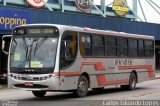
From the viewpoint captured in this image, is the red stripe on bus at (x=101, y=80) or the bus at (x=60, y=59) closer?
the bus at (x=60, y=59)

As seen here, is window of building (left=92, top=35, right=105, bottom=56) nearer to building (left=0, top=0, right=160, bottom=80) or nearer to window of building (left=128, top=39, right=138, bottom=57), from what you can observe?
window of building (left=128, top=39, right=138, bottom=57)

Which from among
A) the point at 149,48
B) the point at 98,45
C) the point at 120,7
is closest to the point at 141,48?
the point at 149,48

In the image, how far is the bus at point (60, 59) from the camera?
655 inches

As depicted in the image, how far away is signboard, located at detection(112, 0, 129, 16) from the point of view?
56.6 meters

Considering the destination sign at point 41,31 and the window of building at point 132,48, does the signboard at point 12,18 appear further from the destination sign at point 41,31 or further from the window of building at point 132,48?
the destination sign at point 41,31

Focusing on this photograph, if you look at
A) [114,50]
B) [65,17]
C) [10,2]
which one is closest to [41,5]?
[10,2]

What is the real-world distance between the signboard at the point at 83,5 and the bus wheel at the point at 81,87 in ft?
105

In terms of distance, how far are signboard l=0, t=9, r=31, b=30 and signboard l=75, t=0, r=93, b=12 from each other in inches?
861

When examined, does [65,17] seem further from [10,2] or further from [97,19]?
[10,2]

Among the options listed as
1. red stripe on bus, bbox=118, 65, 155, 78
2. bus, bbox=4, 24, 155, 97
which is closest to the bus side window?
bus, bbox=4, 24, 155, 97

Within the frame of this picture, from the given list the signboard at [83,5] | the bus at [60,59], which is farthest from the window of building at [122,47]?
the signboard at [83,5]

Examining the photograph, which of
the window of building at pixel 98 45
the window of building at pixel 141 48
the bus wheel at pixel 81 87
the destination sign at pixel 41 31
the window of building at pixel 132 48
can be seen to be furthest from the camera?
the window of building at pixel 141 48

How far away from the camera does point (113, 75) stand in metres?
20.9

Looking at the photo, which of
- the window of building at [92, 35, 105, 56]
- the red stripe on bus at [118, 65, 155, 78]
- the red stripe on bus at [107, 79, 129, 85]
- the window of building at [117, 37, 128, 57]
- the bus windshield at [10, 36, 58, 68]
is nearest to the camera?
the bus windshield at [10, 36, 58, 68]
